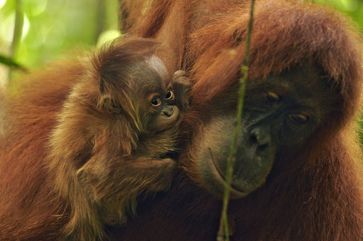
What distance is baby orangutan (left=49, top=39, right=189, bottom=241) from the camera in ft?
15.7

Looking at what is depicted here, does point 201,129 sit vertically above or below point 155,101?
below

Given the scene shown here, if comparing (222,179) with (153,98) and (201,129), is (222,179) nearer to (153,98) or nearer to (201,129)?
(201,129)

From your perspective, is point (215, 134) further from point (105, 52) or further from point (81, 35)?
point (81, 35)

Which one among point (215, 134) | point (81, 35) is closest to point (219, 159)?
point (215, 134)

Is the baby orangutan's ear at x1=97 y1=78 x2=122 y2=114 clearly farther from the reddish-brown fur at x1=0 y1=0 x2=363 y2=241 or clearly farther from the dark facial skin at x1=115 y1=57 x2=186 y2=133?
A: the reddish-brown fur at x1=0 y1=0 x2=363 y2=241

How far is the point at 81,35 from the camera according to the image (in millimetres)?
7004

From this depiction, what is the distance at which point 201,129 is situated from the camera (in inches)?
194

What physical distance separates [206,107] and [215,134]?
202 millimetres

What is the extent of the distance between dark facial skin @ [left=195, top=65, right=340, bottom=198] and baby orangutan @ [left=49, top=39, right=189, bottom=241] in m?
0.25

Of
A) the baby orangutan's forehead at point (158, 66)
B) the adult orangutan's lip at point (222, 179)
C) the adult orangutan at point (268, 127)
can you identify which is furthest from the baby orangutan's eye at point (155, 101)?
the adult orangutan's lip at point (222, 179)

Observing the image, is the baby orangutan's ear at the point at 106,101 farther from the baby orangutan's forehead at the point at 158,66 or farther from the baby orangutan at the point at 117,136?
the baby orangutan's forehead at the point at 158,66

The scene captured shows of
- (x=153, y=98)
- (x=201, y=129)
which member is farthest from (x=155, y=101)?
(x=201, y=129)

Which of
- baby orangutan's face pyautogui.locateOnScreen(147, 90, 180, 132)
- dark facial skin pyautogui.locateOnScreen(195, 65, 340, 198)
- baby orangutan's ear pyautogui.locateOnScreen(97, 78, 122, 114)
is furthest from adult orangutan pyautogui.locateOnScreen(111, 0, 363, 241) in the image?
baby orangutan's ear pyautogui.locateOnScreen(97, 78, 122, 114)

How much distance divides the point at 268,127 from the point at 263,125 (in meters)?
0.04
